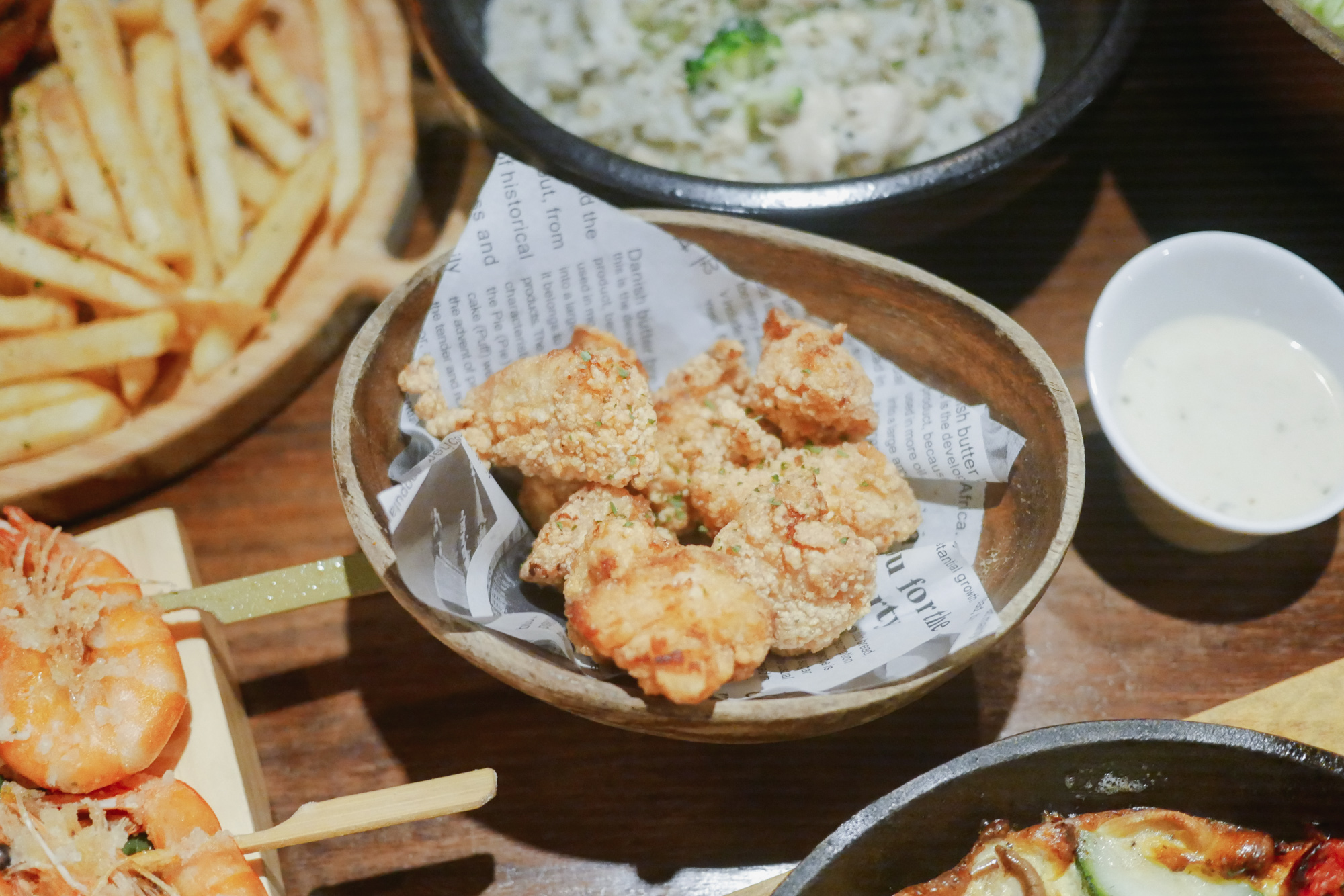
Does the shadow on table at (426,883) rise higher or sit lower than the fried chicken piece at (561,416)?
lower

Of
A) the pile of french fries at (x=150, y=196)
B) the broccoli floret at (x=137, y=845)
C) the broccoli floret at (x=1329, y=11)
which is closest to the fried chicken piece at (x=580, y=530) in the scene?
the broccoli floret at (x=137, y=845)

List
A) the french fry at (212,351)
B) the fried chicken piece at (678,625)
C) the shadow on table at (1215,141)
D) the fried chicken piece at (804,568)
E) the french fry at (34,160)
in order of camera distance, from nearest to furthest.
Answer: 1. the fried chicken piece at (678,625)
2. the fried chicken piece at (804,568)
3. the french fry at (212,351)
4. the french fry at (34,160)
5. the shadow on table at (1215,141)

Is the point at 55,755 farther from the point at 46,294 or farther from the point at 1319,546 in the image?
the point at 1319,546

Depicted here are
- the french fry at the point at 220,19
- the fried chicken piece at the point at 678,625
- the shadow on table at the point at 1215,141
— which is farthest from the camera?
the french fry at the point at 220,19

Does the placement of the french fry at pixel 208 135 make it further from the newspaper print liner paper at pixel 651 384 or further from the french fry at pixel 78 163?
the newspaper print liner paper at pixel 651 384

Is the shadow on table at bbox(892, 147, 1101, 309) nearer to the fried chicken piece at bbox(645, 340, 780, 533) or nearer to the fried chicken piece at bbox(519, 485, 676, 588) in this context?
the fried chicken piece at bbox(645, 340, 780, 533)

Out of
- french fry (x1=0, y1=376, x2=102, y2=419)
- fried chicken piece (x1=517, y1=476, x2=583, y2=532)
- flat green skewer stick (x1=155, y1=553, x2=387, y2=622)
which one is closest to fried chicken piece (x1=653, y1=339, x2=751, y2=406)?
fried chicken piece (x1=517, y1=476, x2=583, y2=532)

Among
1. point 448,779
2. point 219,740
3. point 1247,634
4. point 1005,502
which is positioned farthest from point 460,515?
point 1247,634

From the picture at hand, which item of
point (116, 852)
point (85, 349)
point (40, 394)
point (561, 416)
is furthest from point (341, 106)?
point (116, 852)

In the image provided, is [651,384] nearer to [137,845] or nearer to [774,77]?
[774,77]
